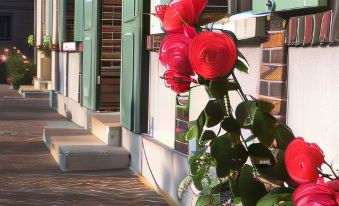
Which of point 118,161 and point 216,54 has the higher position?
point 216,54

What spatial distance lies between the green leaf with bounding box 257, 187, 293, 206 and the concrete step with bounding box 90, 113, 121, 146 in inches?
280

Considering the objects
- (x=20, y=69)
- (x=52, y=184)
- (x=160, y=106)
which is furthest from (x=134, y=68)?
(x=20, y=69)

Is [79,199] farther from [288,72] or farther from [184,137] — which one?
[184,137]

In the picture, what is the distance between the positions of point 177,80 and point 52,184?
5.20m

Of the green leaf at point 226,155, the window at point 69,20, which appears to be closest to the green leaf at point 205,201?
the green leaf at point 226,155

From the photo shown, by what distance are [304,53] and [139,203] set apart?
3345 mm

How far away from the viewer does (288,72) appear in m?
4.46

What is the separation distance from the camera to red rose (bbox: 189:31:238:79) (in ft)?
9.43

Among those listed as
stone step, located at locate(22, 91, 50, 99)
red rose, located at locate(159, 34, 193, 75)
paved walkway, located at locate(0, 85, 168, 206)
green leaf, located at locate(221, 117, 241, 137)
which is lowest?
stone step, located at locate(22, 91, 50, 99)

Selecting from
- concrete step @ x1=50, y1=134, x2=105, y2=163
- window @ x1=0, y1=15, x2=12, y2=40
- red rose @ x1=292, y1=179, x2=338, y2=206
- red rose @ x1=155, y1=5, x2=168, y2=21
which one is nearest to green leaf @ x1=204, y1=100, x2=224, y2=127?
red rose @ x1=155, y1=5, x2=168, y2=21

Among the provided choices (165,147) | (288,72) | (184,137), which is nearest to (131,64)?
(165,147)

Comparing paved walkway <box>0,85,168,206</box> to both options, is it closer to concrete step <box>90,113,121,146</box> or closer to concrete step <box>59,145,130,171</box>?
concrete step <box>59,145,130,171</box>

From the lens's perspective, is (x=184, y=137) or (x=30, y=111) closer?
(x=184, y=137)

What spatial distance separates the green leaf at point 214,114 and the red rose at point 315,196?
69cm
